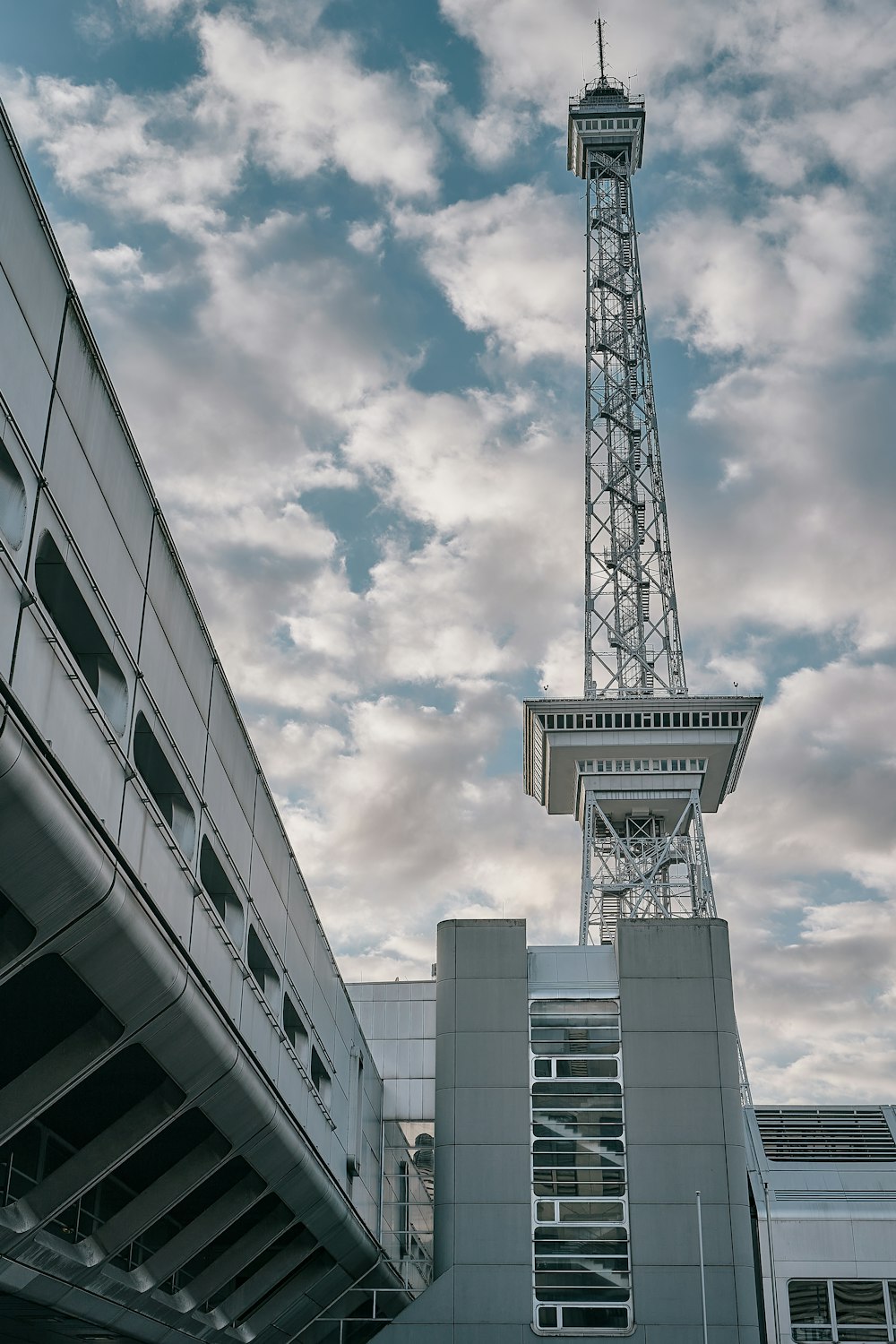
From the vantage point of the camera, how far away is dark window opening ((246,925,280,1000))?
982 inches

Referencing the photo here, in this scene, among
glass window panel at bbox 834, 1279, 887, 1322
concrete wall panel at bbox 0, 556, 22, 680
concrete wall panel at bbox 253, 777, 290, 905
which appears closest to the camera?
concrete wall panel at bbox 0, 556, 22, 680

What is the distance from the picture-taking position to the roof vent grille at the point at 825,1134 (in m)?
55.8

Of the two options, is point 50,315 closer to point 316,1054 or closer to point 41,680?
point 41,680

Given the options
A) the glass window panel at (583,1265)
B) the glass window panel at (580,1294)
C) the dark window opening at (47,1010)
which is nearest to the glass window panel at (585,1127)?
the glass window panel at (583,1265)

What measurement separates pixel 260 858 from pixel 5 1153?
23.7 ft

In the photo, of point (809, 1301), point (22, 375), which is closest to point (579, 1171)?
point (809, 1301)

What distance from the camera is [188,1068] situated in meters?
19.7

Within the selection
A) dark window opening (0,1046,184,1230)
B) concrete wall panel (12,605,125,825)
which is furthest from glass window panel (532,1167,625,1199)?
concrete wall panel (12,605,125,825)

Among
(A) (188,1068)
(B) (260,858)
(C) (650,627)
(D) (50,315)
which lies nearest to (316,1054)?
(B) (260,858)

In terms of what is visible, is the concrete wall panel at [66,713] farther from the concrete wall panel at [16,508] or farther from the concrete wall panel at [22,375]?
the concrete wall panel at [22,375]

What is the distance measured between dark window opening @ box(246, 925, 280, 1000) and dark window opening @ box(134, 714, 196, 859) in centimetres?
510

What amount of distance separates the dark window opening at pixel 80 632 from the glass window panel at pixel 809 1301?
1519 inches

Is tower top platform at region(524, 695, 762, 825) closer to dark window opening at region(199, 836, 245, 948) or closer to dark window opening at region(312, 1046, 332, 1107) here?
dark window opening at region(312, 1046, 332, 1107)

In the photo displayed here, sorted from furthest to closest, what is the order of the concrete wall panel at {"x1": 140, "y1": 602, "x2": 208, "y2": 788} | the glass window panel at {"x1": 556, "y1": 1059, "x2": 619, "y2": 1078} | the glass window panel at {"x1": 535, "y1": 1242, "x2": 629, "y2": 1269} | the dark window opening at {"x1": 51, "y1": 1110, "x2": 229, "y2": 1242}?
the glass window panel at {"x1": 556, "y1": 1059, "x2": 619, "y2": 1078} → the glass window panel at {"x1": 535, "y1": 1242, "x2": 629, "y2": 1269} → the dark window opening at {"x1": 51, "y1": 1110, "x2": 229, "y2": 1242} → the concrete wall panel at {"x1": 140, "y1": 602, "x2": 208, "y2": 788}
